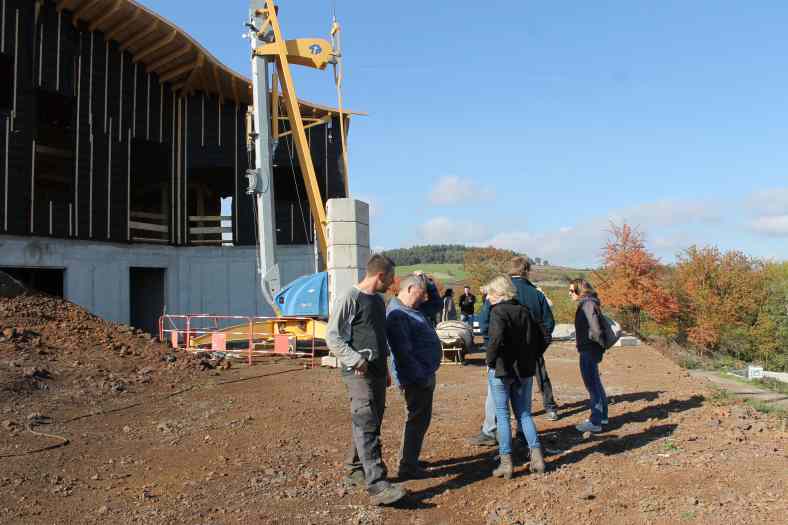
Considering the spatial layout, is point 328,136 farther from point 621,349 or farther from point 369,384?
point 369,384

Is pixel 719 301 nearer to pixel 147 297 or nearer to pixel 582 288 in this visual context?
pixel 147 297

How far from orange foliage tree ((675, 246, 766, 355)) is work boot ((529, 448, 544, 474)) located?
4212 centimetres

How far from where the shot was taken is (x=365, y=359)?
435 cm

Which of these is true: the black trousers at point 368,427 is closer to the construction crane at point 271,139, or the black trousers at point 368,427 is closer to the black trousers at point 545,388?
the black trousers at point 545,388

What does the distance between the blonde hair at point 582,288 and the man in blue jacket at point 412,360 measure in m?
2.35

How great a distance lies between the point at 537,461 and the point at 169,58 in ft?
58.0

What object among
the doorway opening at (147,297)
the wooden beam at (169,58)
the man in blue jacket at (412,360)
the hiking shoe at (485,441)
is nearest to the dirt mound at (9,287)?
the doorway opening at (147,297)

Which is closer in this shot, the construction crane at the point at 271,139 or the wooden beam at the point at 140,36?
the construction crane at the point at 271,139

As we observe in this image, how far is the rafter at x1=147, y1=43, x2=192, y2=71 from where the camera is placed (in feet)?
60.2

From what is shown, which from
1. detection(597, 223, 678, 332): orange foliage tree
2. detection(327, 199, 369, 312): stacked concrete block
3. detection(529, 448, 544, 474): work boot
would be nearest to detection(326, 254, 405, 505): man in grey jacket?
detection(529, 448, 544, 474): work boot

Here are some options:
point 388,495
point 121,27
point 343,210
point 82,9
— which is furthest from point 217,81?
point 388,495

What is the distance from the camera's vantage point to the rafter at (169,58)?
60.2 feet

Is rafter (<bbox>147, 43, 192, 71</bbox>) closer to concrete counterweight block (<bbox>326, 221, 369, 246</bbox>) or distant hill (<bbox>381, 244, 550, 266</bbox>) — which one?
concrete counterweight block (<bbox>326, 221, 369, 246</bbox>)

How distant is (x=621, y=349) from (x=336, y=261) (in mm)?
8414
